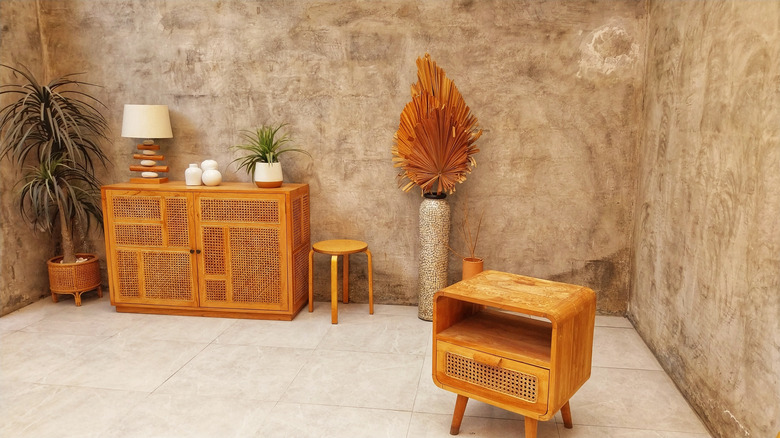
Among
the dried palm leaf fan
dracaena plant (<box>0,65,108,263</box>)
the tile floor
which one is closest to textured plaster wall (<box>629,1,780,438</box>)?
the tile floor

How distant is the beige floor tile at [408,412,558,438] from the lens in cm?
276

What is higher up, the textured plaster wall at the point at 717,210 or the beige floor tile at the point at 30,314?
the textured plaster wall at the point at 717,210

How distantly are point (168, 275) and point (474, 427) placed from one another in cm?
279

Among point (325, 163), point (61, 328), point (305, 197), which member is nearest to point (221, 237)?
point (305, 197)

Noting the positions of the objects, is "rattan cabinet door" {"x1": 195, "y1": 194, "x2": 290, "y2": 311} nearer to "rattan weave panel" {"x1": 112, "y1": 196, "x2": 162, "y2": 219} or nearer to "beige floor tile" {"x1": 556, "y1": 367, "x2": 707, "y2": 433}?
"rattan weave panel" {"x1": 112, "y1": 196, "x2": 162, "y2": 219}

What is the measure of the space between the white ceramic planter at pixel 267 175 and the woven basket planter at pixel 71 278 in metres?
1.74

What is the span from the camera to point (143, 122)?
444 cm

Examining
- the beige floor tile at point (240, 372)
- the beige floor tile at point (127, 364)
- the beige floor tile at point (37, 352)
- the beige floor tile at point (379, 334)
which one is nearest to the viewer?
the beige floor tile at point (240, 372)

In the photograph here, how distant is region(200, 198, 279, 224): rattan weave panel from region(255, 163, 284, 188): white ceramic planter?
173 mm

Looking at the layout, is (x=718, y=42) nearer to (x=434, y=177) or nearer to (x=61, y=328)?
(x=434, y=177)

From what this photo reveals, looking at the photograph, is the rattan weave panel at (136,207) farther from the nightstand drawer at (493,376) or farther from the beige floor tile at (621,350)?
the beige floor tile at (621,350)

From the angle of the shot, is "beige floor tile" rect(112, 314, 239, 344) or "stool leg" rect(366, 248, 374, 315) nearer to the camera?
"beige floor tile" rect(112, 314, 239, 344)

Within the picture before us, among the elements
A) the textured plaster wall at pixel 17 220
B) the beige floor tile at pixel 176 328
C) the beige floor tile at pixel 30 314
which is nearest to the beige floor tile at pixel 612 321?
the beige floor tile at pixel 176 328

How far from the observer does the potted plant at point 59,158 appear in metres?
4.38
